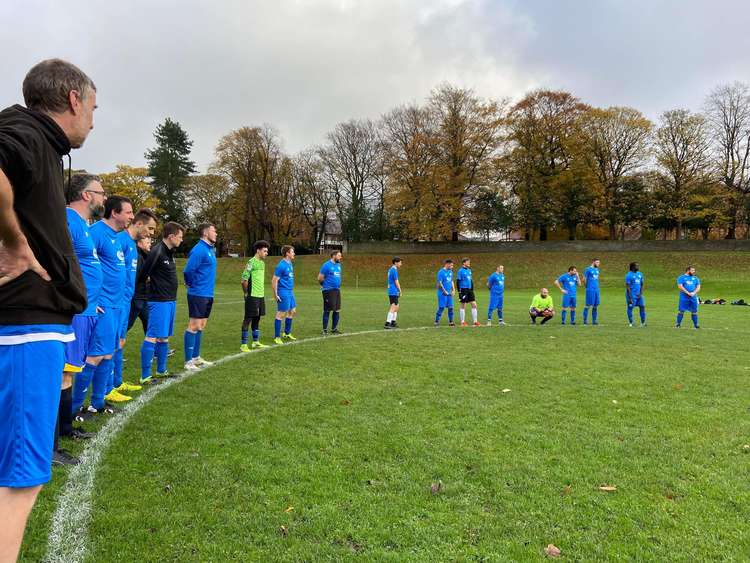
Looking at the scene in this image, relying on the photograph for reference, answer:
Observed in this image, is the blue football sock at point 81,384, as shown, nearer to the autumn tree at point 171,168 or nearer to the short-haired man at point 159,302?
Answer: the short-haired man at point 159,302

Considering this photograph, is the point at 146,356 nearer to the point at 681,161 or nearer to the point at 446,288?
the point at 446,288

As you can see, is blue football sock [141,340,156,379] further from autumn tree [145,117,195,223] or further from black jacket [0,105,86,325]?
autumn tree [145,117,195,223]

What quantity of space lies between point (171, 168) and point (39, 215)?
67.9 metres

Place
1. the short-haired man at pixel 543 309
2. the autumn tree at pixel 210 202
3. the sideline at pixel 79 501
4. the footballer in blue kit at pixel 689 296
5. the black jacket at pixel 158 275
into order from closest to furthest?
the sideline at pixel 79 501 < the black jacket at pixel 158 275 < the footballer in blue kit at pixel 689 296 < the short-haired man at pixel 543 309 < the autumn tree at pixel 210 202

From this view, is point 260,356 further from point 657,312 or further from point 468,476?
point 657,312

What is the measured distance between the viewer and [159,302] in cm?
704

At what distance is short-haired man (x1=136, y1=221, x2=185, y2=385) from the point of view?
6.95 meters

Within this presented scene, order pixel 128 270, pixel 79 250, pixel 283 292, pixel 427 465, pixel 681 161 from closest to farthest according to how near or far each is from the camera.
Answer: pixel 427 465, pixel 79 250, pixel 128 270, pixel 283 292, pixel 681 161

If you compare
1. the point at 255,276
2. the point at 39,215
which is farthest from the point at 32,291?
the point at 255,276

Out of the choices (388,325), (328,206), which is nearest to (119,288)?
(388,325)

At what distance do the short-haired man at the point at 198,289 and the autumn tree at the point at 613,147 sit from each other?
47.0 m

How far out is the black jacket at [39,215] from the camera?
1677mm

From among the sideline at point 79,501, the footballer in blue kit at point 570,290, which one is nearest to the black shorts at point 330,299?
the sideline at point 79,501

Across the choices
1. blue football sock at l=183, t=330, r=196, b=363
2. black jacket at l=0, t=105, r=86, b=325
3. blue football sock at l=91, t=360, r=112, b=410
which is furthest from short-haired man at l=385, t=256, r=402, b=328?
black jacket at l=0, t=105, r=86, b=325
